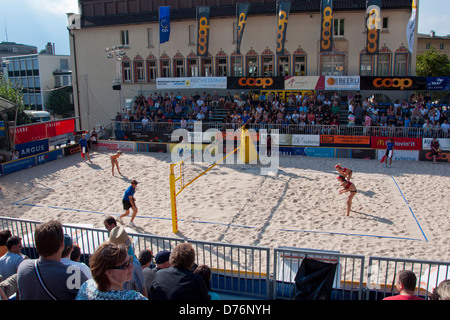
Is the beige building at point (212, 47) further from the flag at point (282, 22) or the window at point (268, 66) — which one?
the flag at point (282, 22)

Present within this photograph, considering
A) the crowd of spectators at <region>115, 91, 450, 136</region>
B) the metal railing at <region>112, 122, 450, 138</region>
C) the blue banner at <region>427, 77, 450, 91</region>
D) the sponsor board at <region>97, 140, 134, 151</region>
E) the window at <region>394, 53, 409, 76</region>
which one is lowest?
the sponsor board at <region>97, 140, 134, 151</region>

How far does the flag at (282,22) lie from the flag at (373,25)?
4.85 meters

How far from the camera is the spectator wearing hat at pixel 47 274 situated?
131 inches

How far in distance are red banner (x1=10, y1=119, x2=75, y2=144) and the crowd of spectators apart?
3372 millimetres

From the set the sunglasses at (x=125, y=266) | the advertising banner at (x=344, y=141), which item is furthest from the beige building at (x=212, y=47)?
the sunglasses at (x=125, y=266)

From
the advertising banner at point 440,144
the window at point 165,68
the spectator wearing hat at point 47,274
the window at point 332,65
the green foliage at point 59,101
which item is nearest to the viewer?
the spectator wearing hat at point 47,274

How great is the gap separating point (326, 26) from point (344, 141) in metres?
7.84

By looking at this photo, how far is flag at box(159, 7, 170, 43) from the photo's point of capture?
25281 mm

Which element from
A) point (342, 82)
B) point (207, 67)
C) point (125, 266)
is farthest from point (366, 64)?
point (125, 266)

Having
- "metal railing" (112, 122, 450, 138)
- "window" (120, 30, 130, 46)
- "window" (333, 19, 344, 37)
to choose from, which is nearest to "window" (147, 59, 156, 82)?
"window" (120, 30, 130, 46)

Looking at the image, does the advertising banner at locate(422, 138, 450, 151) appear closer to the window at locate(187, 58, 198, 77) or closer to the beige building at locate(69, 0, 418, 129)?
the beige building at locate(69, 0, 418, 129)

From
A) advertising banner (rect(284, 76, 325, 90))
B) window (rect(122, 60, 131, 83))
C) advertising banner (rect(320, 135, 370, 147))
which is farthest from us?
window (rect(122, 60, 131, 83))

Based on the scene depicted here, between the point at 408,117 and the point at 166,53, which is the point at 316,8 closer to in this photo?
the point at 408,117
